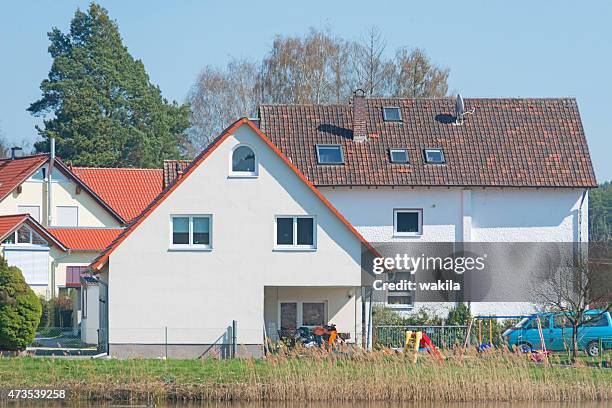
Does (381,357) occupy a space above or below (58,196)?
below

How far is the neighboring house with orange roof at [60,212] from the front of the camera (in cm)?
5034

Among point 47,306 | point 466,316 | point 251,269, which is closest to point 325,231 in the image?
point 251,269

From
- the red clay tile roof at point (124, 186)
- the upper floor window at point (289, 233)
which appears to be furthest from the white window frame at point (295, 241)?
the red clay tile roof at point (124, 186)

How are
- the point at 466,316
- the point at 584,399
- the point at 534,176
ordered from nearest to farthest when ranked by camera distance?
the point at 584,399 → the point at 466,316 → the point at 534,176

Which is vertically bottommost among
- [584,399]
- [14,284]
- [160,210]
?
[584,399]

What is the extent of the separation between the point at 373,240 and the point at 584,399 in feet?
47.9

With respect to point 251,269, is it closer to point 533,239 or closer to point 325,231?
point 325,231

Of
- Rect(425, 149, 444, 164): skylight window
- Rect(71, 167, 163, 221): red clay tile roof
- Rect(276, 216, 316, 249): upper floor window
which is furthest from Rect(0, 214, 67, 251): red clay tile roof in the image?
Rect(276, 216, 316, 249): upper floor window

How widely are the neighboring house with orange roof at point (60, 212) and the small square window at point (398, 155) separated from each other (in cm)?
1364

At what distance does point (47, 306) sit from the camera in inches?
1852

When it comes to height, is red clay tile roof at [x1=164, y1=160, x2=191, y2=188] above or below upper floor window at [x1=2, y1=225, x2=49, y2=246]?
above

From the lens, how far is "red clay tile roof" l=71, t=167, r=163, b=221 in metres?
61.2

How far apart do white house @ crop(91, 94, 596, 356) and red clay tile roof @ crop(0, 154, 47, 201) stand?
1797cm

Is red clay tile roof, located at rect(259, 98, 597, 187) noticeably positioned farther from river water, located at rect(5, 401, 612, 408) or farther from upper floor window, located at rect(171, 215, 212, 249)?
river water, located at rect(5, 401, 612, 408)
